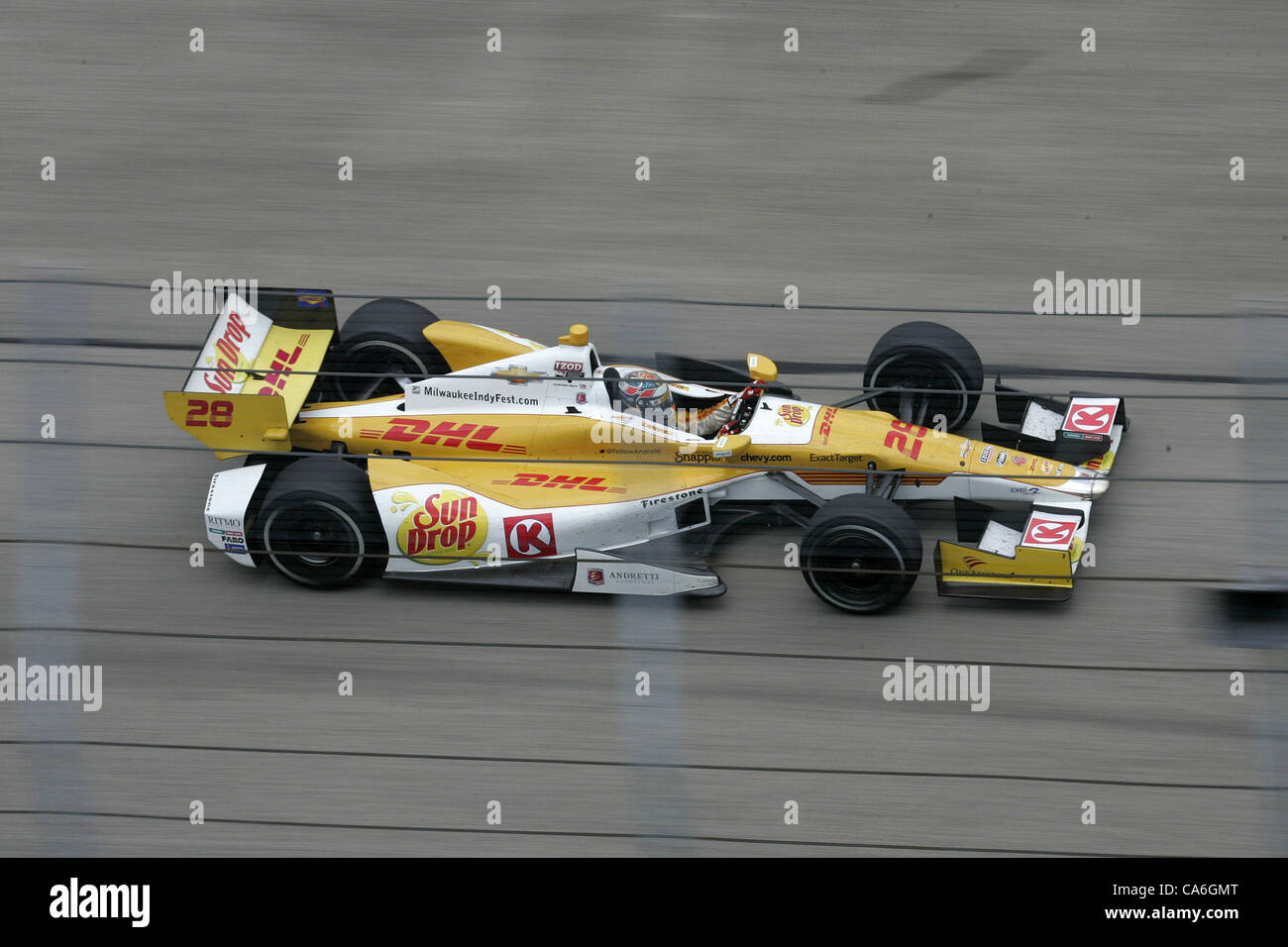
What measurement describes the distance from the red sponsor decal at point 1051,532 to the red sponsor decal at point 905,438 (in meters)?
0.51

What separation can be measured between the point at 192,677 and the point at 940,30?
270 inches

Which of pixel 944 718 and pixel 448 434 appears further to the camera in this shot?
pixel 448 434

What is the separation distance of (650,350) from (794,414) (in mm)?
2590

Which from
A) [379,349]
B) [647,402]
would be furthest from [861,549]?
[379,349]

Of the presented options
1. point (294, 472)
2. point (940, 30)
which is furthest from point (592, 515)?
point (940, 30)

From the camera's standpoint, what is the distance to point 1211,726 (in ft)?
15.0

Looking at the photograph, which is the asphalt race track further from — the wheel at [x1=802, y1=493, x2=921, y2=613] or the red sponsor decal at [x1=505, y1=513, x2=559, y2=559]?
the red sponsor decal at [x1=505, y1=513, x2=559, y2=559]

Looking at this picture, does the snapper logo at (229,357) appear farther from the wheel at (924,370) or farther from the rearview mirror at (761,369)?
the wheel at (924,370)

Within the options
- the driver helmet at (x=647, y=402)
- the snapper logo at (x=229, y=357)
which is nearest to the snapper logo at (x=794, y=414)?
the driver helmet at (x=647, y=402)

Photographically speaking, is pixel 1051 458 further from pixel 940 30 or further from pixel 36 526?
pixel 940 30

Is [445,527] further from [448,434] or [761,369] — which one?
[761,369]

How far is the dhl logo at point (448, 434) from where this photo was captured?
5312 millimetres

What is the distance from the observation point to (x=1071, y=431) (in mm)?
5516

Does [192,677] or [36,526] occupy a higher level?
[36,526]
